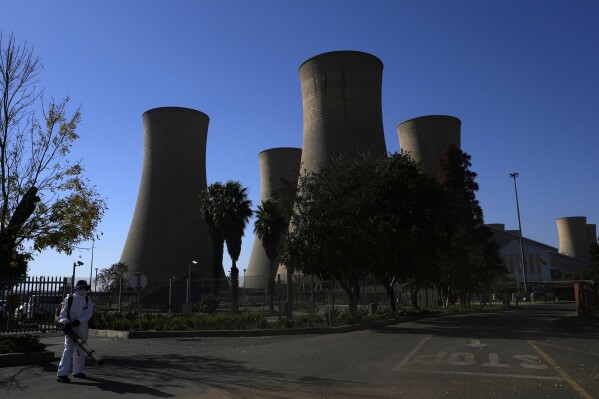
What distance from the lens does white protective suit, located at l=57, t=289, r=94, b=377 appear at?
7.41 m

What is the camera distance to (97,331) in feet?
51.8

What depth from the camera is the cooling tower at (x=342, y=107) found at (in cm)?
3872

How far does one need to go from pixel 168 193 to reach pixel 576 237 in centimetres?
10042

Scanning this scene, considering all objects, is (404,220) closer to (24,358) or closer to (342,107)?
(24,358)

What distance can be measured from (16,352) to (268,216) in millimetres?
28317

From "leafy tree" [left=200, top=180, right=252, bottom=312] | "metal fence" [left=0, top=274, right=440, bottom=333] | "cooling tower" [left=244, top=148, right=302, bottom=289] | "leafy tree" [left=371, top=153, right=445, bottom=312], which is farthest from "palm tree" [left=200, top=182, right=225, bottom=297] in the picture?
"cooling tower" [left=244, top=148, right=302, bottom=289]

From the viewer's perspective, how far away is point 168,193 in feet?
154

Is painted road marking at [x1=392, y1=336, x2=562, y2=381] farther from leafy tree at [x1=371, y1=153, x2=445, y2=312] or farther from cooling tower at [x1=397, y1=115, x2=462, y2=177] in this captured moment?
cooling tower at [x1=397, y1=115, x2=462, y2=177]

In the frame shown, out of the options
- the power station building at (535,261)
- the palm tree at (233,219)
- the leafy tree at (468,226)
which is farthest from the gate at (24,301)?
the power station building at (535,261)

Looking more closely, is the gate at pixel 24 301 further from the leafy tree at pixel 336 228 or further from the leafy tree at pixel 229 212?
the leafy tree at pixel 229 212

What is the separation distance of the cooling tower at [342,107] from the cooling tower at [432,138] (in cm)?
1261

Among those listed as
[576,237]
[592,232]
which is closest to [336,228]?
[576,237]

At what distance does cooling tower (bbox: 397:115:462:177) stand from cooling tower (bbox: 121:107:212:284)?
70.3 feet

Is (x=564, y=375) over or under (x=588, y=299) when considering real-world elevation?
under
